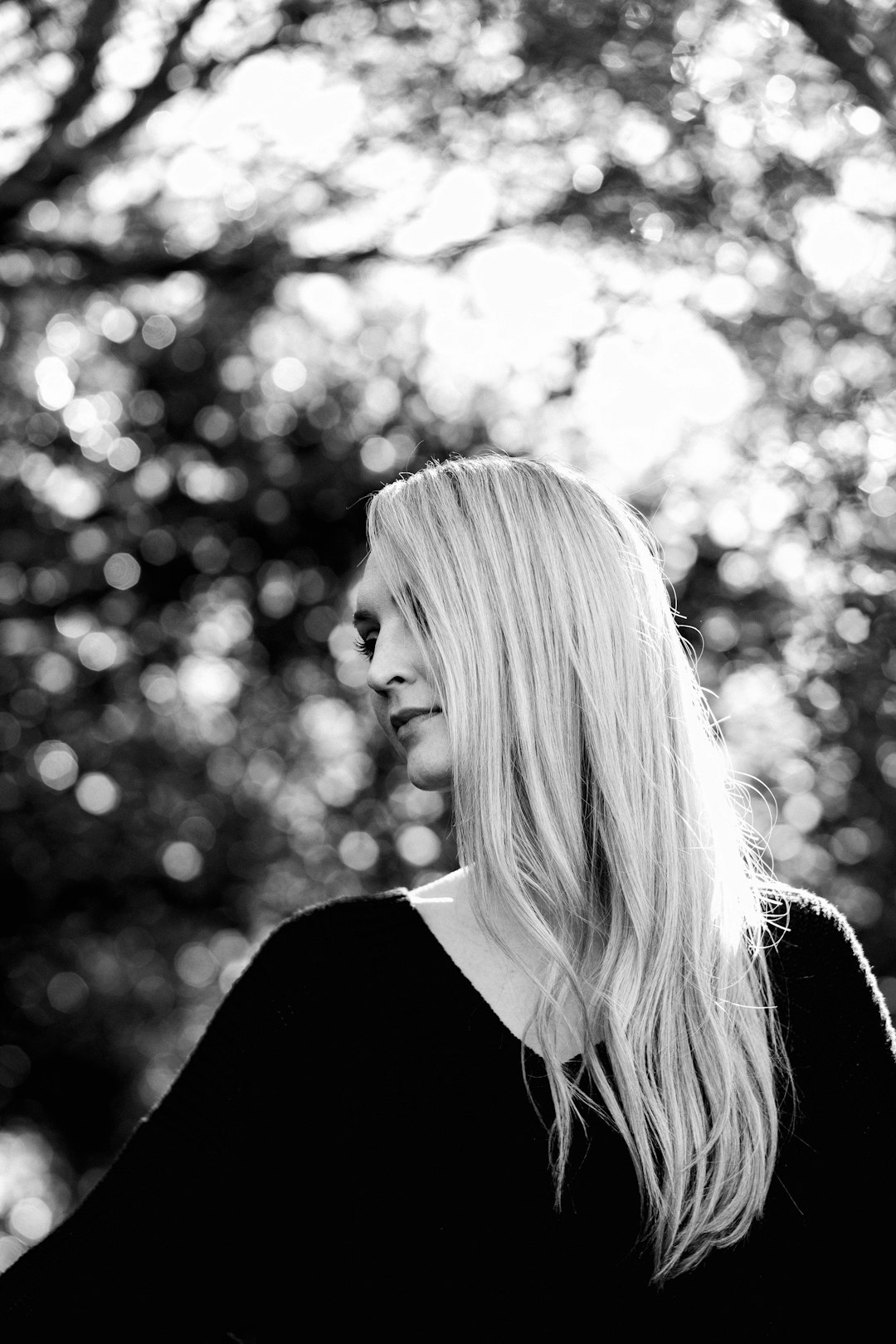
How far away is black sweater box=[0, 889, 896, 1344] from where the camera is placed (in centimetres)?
153

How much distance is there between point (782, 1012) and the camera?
1705mm

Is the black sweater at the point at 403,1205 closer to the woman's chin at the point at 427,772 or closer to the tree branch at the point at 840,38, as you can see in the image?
the woman's chin at the point at 427,772

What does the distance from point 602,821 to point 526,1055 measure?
0.96 feet

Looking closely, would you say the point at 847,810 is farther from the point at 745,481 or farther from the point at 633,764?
the point at 633,764

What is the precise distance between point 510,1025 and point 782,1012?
0.33 m

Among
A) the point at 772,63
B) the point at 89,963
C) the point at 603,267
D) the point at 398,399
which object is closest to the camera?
the point at 772,63

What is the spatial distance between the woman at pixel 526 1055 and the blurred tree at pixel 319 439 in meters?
1.66

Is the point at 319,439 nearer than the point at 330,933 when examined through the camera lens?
No

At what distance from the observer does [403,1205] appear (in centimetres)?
157

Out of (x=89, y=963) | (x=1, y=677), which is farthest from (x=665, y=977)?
(x=89, y=963)

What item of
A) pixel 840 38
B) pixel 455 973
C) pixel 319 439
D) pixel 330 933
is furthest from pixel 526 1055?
pixel 319 439

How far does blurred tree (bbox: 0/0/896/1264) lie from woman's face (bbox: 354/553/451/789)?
1.69 m

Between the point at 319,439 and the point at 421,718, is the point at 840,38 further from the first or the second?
the point at 319,439

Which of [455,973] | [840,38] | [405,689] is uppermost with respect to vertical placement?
[840,38]
